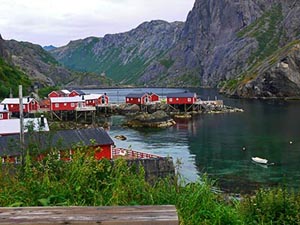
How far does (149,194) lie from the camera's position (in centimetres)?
674

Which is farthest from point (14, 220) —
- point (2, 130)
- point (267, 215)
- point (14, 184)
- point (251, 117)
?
point (251, 117)

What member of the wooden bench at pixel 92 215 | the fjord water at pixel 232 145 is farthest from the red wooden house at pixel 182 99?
the wooden bench at pixel 92 215

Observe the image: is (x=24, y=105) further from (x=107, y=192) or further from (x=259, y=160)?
(x=107, y=192)

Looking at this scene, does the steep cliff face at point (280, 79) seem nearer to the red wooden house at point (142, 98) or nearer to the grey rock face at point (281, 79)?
the grey rock face at point (281, 79)

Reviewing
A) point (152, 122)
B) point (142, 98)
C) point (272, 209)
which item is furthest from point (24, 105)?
point (272, 209)

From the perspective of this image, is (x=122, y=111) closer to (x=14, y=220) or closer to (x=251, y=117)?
(x=251, y=117)

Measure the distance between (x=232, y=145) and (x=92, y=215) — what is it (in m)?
49.0

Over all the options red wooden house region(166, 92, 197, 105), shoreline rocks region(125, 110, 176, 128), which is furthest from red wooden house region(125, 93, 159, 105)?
shoreline rocks region(125, 110, 176, 128)

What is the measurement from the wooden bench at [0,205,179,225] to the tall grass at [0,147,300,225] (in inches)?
69.3

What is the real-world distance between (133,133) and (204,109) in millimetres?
35708

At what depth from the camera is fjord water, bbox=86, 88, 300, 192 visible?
35.8 meters

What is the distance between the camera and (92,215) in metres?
3.74

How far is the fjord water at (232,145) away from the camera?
3584cm

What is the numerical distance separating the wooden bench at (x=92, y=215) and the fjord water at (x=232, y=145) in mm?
23561
